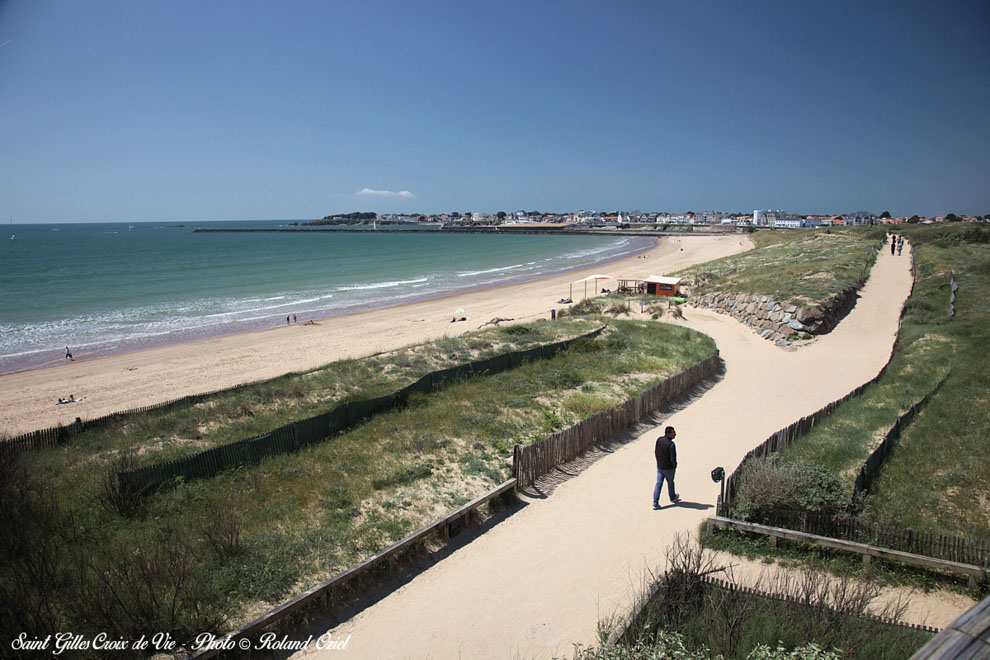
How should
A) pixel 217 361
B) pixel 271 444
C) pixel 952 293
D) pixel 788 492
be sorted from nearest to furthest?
pixel 788 492
pixel 271 444
pixel 952 293
pixel 217 361

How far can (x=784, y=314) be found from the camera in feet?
76.1

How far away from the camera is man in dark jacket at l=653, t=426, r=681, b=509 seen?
336 inches

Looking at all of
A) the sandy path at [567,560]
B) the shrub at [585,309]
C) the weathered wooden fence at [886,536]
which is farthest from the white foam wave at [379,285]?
the weathered wooden fence at [886,536]

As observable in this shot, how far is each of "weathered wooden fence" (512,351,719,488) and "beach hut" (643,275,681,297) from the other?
59.1 feet

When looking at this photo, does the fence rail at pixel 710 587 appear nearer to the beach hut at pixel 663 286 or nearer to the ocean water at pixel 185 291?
the beach hut at pixel 663 286

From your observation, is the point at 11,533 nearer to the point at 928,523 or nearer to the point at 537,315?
the point at 928,523

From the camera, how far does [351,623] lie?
20.0 ft

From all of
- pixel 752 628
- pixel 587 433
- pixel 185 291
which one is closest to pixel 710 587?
pixel 752 628

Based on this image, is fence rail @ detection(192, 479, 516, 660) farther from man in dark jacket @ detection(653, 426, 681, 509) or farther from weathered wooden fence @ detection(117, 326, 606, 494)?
weathered wooden fence @ detection(117, 326, 606, 494)

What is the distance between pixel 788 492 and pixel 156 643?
806 centimetres

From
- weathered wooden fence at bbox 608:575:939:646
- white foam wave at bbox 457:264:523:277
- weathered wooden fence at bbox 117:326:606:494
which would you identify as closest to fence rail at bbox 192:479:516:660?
weathered wooden fence at bbox 608:575:939:646

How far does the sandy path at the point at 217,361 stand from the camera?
60.3ft

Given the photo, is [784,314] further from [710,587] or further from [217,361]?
[217,361]

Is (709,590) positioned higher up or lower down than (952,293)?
lower down
